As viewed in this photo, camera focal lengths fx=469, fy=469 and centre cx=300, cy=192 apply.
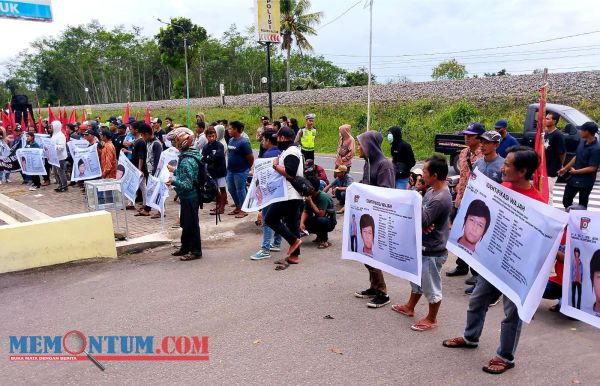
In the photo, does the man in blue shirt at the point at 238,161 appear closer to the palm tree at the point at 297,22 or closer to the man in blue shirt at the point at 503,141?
the man in blue shirt at the point at 503,141

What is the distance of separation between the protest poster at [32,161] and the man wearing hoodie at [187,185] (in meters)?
6.93

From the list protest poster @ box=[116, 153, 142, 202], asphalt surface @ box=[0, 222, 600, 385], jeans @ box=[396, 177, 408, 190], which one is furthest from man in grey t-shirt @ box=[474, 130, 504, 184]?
protest poster @ box=[116, 153, 142, 202]

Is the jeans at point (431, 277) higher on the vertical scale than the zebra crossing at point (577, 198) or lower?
higher

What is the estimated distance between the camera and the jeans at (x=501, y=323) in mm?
3408

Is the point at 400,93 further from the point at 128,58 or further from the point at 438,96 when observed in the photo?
the point at 128,58

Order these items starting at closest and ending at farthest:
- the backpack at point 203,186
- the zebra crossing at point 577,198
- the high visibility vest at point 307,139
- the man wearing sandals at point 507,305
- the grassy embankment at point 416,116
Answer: the man wearing sandals at point 507,305 < the backpack at point 203,186 < the zebra crossing at point 577,198 < the high visibility vest at point 307,139 < the grassy embankment at point 416,116

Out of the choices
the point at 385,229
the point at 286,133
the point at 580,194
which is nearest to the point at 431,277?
the point at 385,229

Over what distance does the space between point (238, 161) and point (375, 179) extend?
4.10 m

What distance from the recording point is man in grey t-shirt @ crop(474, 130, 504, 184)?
197 inches

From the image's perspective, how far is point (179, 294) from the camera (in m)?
5.27

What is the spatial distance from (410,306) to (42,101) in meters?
99.6

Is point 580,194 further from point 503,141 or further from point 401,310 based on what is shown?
point 401,310

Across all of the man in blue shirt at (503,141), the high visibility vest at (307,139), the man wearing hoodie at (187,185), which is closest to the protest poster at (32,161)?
the high visibility vest at (307,139)

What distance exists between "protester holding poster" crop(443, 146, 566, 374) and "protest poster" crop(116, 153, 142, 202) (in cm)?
576
